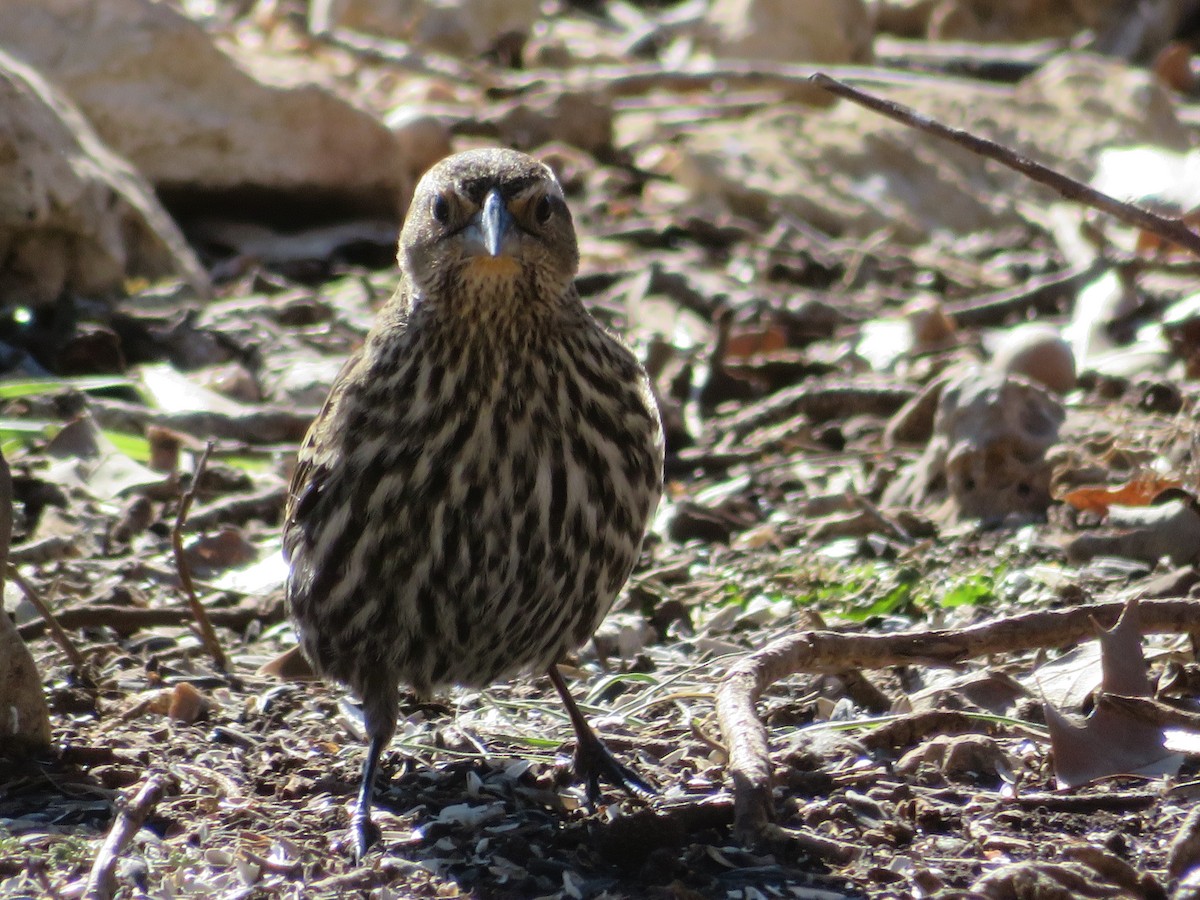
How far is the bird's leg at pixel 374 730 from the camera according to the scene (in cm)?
356

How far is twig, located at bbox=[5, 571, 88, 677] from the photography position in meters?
3.97

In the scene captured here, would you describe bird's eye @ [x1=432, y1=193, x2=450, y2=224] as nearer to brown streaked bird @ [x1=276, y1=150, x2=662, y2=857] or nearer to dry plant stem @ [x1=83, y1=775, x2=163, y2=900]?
Result: brown streaked bird @ [x1=276, y1=150, x2=662, y2=857]

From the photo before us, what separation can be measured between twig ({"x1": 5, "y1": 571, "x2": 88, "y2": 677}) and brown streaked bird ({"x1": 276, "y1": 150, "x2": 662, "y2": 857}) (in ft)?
1.91

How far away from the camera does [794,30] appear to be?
32.8 feet

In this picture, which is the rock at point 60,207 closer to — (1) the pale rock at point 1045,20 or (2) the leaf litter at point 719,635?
(2) the leaf litter at point 719,635

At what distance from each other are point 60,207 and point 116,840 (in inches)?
156

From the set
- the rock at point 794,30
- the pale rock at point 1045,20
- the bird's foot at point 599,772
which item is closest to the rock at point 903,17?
the pale rock at point 1045,20

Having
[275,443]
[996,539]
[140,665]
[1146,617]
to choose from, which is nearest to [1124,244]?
[996,539]

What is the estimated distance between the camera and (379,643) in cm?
379

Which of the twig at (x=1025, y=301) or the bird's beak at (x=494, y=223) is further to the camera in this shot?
the twig at (x=1025, y=301)

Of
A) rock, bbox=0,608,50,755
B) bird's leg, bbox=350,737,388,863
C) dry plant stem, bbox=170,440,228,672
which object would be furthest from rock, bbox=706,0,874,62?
rock, bbox=0,608,50,755

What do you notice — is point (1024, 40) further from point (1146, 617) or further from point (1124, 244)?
point (1146, 617)

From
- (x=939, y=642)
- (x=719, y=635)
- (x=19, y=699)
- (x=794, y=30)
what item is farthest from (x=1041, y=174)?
(x=794, y=30)

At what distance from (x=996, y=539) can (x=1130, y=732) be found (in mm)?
1539
